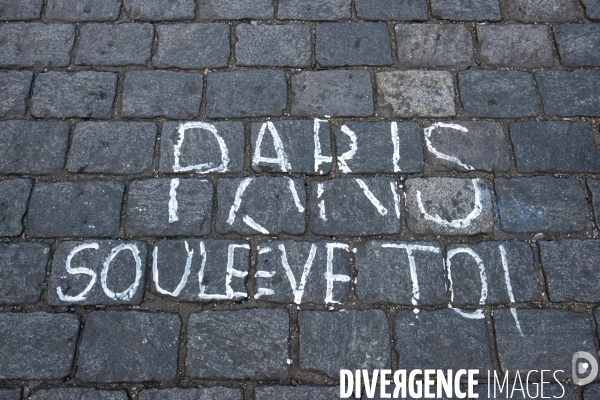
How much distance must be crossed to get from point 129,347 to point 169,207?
0.81 m

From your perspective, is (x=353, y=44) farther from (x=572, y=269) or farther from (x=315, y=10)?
(x=572, y=269)

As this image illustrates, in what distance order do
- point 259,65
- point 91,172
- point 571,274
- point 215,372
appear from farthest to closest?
point 259,65, point 91,172, point 571,274, point 215,372

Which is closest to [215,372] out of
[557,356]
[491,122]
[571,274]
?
[557,356]

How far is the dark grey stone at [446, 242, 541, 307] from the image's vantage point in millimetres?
2932

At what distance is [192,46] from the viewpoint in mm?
3600

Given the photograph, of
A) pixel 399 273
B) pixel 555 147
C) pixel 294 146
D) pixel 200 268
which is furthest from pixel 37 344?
pixel 555 147

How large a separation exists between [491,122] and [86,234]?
2.58 metres

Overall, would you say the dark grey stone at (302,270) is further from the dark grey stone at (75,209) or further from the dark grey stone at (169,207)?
the dark grey stone at (75,209)

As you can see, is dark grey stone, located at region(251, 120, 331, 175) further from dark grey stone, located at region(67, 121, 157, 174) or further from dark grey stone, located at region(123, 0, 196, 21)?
dark grey stone, located at region(123, 0, 196, 21)

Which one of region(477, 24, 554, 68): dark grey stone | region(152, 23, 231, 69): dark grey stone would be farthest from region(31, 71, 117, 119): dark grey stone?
region(477, 24, 554, 68): dark grey stone

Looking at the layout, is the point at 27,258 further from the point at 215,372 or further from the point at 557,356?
the point at 557,356

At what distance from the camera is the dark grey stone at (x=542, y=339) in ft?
9.18

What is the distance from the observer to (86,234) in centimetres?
306

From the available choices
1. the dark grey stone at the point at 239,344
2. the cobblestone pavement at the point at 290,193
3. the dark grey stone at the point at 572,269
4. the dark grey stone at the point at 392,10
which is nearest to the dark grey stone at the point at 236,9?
the cobblestone pavement at the point at 290,193
